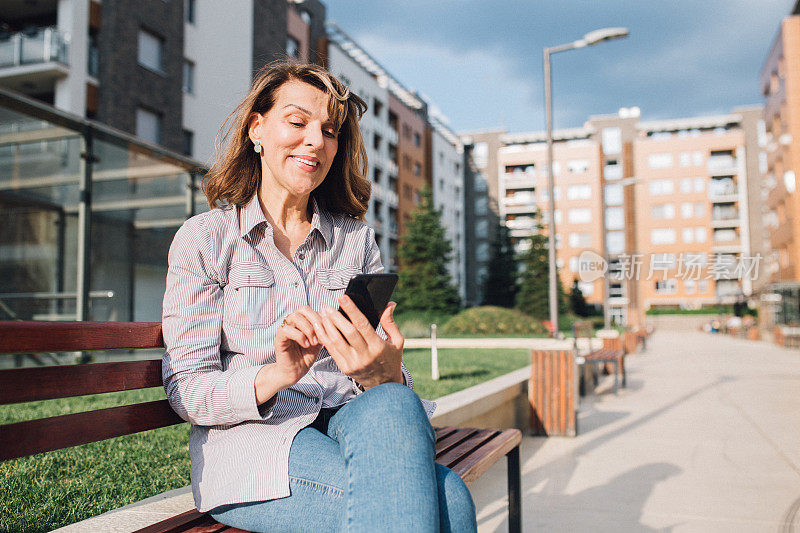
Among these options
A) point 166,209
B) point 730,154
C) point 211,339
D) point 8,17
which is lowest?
point 211,339

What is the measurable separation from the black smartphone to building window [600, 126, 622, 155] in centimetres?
7341

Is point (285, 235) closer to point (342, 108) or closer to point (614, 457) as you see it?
point (342, 108)

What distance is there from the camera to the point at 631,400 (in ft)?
29.2

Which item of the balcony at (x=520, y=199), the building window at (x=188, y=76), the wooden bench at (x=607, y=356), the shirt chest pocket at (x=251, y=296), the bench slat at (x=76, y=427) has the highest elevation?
the balcony at (x=520, y=199)

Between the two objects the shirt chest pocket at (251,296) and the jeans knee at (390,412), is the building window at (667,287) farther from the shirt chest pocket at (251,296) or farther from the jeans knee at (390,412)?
the jeans knee at (390,412)

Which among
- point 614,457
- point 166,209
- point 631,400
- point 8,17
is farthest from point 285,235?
point 8,17

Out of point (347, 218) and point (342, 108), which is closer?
point (342, 108)

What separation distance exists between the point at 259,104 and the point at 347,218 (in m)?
0.50

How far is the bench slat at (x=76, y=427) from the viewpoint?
4.92 ft

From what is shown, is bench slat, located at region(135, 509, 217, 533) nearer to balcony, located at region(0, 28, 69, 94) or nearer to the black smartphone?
the black smartphone

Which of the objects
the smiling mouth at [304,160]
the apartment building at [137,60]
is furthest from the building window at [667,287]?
the smiling mouth at [304,160]

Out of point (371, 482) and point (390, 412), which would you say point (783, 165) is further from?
point (371, 482)

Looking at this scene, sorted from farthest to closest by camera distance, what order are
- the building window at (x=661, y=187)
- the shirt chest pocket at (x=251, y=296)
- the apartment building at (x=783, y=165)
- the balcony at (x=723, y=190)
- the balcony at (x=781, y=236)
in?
the building window at (x=661, y=187)
the balcony at (x=723, y=190)
the balcony at (x=781, y=236)
the apartment building at (x=783, y=165)
the shirt chest pocket at (x=251, y=296)

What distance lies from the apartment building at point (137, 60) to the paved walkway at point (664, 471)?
12995 millimetres
